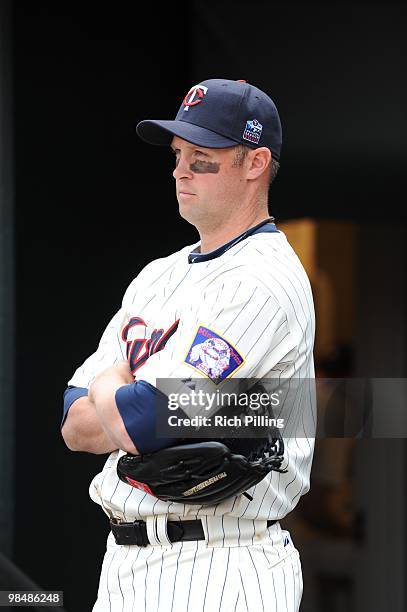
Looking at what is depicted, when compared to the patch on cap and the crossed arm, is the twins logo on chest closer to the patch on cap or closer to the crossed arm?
the crossed arm

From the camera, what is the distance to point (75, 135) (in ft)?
12.9

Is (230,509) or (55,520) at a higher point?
(230,509)

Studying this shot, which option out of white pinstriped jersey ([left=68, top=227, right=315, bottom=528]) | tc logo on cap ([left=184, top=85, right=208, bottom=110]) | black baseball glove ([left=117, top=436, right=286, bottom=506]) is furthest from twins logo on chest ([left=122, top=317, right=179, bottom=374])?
tc logo on cap ([left=184, top=85, right=208, bottom=110])

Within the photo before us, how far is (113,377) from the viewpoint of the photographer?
2006 millimetres

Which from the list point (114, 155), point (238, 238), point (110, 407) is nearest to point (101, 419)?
point (110, 407)

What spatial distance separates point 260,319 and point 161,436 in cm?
27

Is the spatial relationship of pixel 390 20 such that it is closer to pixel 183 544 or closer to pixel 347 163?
pixel 347 163

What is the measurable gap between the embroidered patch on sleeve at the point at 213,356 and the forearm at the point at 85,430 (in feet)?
0.89

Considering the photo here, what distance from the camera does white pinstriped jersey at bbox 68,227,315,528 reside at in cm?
190

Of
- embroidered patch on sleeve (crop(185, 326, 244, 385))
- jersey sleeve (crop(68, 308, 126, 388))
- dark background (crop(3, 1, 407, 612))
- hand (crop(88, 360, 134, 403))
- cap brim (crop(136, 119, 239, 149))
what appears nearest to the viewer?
embroidered patch on sleeve (crop(185, 326, 244, 385))

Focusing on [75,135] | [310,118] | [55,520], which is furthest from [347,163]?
[55,520]

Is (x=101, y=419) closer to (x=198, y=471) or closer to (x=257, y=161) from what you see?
(x=198, y=471)

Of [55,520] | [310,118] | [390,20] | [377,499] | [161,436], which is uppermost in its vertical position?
[390,20]

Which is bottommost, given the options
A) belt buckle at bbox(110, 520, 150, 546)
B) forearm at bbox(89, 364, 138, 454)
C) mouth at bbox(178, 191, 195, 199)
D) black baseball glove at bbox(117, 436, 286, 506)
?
belt buckle at bbox(110, 520, 150, 546)
